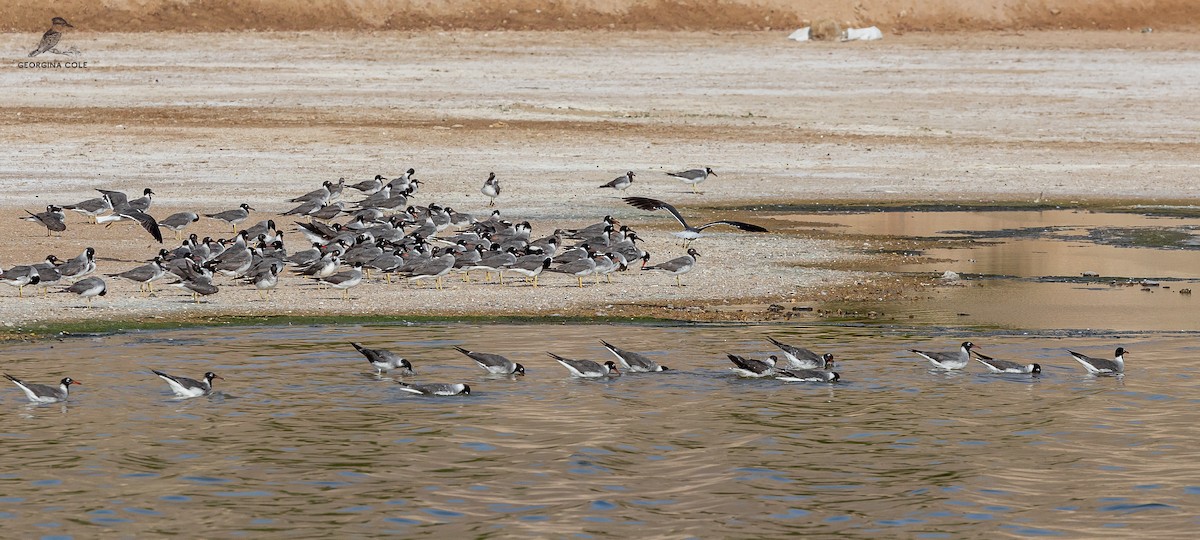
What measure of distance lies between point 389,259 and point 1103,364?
924cm

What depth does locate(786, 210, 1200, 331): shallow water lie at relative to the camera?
19.2 metres

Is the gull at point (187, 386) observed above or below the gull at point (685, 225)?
above

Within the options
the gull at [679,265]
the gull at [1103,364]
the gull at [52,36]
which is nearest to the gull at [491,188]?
the gull at [679,265]

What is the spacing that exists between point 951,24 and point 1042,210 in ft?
121

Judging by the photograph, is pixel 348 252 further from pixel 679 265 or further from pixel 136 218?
pixel 136 218

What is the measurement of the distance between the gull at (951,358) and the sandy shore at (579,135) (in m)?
4.14

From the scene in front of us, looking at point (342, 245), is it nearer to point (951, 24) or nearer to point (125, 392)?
point (125, 392)

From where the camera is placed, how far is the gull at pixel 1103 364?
15.9 metres

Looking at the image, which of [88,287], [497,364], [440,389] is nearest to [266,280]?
[88,287]

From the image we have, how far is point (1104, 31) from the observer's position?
6412 centimetres

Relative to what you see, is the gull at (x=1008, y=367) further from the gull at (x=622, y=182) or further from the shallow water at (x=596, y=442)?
the gull at (x=622, y=182)

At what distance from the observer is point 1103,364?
52.2 feet

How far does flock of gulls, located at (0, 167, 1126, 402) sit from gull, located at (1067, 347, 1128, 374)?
0.01m

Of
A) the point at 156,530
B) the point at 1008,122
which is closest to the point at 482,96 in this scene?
the point at 1008,122
